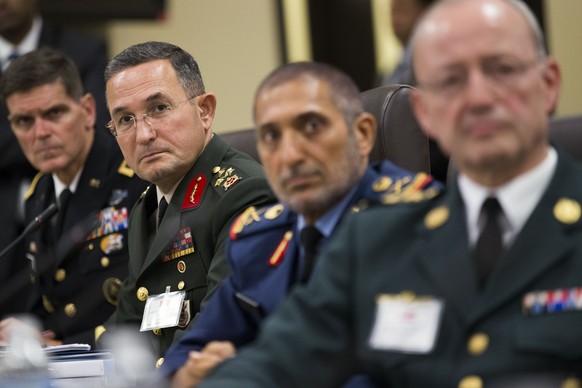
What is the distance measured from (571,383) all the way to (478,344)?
0.13 metres

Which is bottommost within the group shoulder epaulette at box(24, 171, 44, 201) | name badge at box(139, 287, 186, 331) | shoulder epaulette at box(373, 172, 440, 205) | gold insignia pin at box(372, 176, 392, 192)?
shoulder epaulette at box(24, 171, 44, 201)

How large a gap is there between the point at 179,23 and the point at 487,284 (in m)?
4.67

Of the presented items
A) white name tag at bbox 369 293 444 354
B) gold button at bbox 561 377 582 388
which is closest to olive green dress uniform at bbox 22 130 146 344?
white name tag at bbox 369 293 444 354

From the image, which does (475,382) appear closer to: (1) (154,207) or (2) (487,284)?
(2) (487,284)

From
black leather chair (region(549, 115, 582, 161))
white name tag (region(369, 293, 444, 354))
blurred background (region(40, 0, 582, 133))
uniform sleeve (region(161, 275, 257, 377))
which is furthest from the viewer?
blurred background (region(40, 0, 582, 133))

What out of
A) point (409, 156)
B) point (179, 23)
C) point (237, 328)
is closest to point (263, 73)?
point (179, 23)

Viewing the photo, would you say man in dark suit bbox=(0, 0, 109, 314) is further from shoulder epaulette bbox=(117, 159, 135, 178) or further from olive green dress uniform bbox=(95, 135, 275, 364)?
olive green dress uniform bbox=(95, 135, 275, 364)

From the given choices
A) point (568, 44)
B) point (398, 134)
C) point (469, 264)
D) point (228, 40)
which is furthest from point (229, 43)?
point (469, 264)

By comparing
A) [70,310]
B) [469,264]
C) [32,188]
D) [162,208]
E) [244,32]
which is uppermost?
[469,264]

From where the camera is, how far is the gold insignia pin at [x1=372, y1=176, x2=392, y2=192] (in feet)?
6.83

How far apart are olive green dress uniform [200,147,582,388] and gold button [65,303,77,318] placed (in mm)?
1818

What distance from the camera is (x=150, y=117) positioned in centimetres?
304

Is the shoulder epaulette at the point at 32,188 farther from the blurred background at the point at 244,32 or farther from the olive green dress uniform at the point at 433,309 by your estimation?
the olive green dress uniform at the point at 433,309

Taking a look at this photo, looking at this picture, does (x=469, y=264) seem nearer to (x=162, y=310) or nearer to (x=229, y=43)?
(x=162, y=310)
